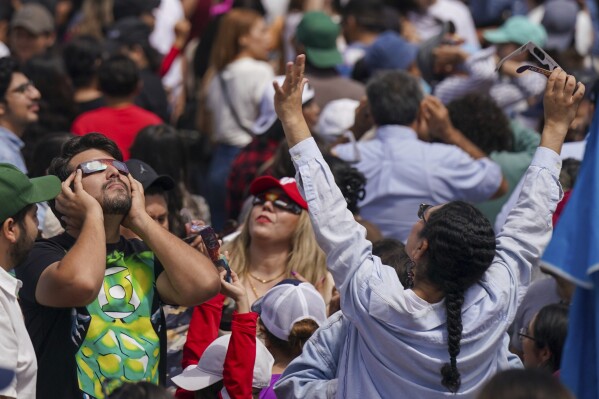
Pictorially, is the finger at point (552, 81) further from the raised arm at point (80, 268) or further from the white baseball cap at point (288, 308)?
the raised arm at point (80, 268)

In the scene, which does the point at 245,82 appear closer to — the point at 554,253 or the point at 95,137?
the point at 95,137

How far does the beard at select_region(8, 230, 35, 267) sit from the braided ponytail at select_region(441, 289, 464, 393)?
149 cm

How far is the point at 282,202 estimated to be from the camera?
580cm

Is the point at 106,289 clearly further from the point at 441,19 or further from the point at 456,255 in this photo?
the point at 441,19

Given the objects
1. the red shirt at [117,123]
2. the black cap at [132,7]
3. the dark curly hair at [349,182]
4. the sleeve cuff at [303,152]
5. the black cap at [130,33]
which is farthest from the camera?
the black cap at [132,7]

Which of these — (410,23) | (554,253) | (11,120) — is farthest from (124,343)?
(410,23)

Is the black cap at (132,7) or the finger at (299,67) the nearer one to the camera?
the finger at (299,67)

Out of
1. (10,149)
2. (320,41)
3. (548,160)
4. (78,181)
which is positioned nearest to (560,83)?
(548,160)

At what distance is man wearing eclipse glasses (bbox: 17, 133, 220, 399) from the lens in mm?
4305

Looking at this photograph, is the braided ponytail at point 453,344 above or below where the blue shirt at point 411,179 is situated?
above

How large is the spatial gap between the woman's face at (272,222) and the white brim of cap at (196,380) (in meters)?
1.13

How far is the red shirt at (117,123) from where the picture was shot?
7754 millimetres

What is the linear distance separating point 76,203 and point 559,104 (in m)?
1.79

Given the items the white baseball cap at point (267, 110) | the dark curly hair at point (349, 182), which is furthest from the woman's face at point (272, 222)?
the white baseball cap at point (267, 110)
